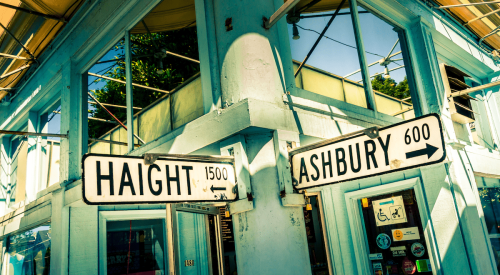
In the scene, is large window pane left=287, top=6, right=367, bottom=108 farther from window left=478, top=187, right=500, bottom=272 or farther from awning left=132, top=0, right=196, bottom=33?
window left=478, top=187, right=500, bottom=272

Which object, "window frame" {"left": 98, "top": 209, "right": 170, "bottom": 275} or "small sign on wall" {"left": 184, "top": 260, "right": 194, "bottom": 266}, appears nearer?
"window frame" {"left": 98, "top": 209, "right": 170, "bottom": 275}

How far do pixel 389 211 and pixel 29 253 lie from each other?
6.92 meters

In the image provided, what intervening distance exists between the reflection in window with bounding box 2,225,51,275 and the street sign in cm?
486

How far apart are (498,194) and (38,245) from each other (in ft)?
27.7

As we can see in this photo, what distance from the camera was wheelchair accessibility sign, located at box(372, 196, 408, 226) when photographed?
519 centimetres

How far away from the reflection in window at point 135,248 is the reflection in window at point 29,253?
62.0 inches

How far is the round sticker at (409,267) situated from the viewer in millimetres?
5023

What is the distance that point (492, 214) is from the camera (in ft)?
19.9

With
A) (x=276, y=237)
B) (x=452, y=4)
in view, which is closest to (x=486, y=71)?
(x=452, y=4)

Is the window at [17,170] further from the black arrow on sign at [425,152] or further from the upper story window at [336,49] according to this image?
the black arrow on sign at [425,152]

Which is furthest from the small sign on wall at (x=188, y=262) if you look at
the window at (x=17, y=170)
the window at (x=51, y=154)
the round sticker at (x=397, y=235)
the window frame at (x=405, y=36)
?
the window at (x=17, y=170)

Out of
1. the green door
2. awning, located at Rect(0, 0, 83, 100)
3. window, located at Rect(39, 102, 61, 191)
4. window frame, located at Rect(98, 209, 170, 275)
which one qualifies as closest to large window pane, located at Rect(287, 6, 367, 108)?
the green door

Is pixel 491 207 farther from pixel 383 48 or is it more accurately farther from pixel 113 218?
pixel 113 218

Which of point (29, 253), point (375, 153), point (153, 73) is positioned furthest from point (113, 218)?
point (153, 73)
